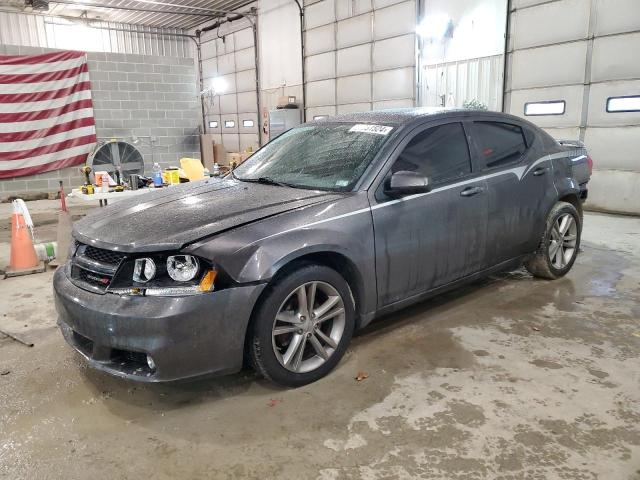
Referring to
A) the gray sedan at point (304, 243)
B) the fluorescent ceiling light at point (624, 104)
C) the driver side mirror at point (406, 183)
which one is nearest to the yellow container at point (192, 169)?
the gray sedan at point (304, 243)

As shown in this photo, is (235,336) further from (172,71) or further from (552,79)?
(172,71)

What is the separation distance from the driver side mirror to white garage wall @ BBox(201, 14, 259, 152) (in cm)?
1373

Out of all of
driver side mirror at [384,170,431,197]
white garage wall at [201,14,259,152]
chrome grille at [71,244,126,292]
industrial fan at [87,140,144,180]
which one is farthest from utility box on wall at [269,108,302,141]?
chrome grille at [71,244,126,292]

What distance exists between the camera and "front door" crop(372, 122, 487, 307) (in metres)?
2.93

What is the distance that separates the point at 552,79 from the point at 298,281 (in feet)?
25.8

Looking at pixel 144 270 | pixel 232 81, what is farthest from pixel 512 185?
pixel 232 81

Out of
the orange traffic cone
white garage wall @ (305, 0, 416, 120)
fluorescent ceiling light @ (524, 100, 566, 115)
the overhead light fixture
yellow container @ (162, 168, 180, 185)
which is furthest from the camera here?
the overhead light fixture

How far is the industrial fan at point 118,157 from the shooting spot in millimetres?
9281

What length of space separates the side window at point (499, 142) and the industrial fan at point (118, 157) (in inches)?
288

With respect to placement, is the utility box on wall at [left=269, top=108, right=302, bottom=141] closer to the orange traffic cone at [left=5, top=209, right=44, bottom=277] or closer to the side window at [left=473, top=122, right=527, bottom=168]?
the orange traffic cone at [left=5, top=209, right=44, bottom=277]

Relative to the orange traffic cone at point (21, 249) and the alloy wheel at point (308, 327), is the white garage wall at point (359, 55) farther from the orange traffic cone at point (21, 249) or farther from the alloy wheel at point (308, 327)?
the alloy wheel at point (308, 327)

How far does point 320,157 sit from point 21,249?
11.9 ft

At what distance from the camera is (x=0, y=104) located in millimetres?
10094

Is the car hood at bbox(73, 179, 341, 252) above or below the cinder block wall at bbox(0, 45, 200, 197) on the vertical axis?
below
